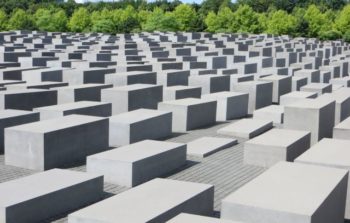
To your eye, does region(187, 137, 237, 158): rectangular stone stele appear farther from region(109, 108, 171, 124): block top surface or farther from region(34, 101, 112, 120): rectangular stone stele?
region(34, 101, 112, 120): rectangular stone stele

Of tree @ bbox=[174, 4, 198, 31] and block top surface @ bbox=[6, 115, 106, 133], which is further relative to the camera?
tree @ bbox=[174, 4, 198, 31]

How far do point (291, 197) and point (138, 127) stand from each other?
6.93 metres

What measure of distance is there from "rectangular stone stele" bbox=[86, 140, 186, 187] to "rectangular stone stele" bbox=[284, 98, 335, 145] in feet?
12.6

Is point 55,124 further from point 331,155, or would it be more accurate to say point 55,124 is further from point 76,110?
point 331,155

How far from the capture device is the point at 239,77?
72.2 ft

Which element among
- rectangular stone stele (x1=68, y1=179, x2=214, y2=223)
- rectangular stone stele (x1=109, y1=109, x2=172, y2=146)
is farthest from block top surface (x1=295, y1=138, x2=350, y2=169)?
rectangular stone stele (x1=109, y1=109, x2=172, y2=146)

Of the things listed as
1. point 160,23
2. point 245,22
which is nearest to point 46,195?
point 160,23

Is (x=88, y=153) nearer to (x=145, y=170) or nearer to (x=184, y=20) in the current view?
(x=145, y=170)

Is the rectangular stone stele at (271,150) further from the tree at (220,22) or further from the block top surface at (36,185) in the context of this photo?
the tree at (220,22)

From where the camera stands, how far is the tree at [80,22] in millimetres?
70688

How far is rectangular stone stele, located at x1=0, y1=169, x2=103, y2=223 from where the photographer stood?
7793 millimetres

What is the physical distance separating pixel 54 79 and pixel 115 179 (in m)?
11.2

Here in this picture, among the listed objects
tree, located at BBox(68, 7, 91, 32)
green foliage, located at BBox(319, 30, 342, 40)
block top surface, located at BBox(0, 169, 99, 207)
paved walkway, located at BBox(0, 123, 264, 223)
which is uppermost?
tree, located at BBox(68, 7, 91, 32)

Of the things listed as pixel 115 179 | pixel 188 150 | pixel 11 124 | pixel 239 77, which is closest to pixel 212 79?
pixel 239 77
